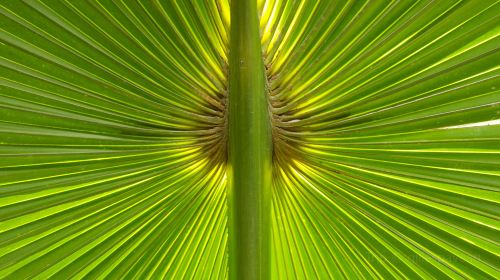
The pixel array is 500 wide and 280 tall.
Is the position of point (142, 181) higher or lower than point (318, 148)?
lower

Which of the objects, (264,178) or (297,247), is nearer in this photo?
(264,178)

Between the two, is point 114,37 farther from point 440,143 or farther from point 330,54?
point 440,143

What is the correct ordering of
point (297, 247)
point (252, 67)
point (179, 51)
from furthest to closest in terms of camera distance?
point (297, 247), point (179, 51), point (252, 67)

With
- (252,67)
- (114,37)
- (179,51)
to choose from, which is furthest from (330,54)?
(114,37)

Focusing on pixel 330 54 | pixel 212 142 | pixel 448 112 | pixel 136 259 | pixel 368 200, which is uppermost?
pixel 330 54
